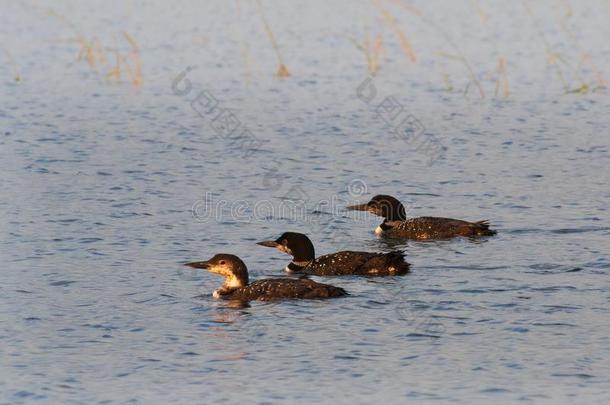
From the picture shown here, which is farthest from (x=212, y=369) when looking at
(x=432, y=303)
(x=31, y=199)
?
(x=31, y=199)

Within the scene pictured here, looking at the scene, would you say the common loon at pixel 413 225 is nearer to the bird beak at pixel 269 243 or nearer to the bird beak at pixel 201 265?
the bird beak at pixel 269 243

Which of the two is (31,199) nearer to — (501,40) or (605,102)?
(605,102)

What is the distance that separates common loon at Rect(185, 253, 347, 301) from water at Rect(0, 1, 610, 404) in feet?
0.83

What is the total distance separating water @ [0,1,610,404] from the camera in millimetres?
10516

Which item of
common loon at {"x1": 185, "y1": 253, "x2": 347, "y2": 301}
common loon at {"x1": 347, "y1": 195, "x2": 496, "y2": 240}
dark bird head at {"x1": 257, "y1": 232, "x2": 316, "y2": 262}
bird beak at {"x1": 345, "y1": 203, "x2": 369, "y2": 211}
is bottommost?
common loon at {"x1": 185, "y1": 253, "x2": 347, "y2": 301}

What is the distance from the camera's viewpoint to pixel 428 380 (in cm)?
1021

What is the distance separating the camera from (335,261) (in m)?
14.5

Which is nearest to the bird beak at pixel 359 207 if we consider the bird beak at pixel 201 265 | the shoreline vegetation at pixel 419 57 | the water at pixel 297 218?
the water at pixel 297 218

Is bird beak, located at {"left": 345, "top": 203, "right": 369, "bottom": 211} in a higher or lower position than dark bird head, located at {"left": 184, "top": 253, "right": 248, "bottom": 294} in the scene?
higher

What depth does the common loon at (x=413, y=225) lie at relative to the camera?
15977 millimetres

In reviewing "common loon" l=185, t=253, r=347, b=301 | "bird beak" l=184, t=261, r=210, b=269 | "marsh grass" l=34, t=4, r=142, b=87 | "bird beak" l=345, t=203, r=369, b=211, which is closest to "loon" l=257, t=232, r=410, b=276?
"common loon" l=185, t=253, r=347, b=301
